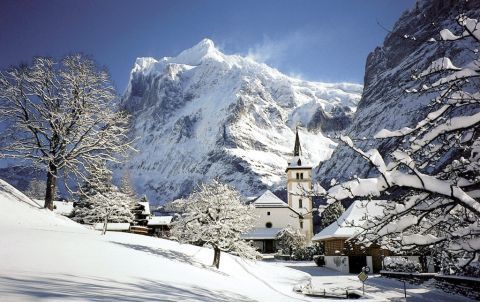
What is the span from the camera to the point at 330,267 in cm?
4294

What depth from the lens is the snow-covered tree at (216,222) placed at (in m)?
21.4

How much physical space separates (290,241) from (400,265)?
1169 inches

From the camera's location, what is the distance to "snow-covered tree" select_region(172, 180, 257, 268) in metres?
21.4

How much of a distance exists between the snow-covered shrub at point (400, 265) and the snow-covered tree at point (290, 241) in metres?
25.0

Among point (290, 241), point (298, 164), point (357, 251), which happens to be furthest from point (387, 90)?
point (357, 251)

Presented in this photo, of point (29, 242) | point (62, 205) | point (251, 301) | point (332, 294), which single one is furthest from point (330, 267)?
point (62, 205)

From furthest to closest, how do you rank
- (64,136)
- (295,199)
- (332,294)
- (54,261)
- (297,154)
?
(297,154), (295,199), (332,294), (64,136), (54,261)

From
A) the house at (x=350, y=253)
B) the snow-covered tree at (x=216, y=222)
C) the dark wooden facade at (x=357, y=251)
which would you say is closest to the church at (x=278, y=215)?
the dark wooden facade at (x=357, y=251)

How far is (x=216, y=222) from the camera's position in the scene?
70.7 feet

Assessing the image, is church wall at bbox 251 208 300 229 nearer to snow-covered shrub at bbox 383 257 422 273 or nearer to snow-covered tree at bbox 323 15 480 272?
snow-covered shrub at bbox 383 257 422 273

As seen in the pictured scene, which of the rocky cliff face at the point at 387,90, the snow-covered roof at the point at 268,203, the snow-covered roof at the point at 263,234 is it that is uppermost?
the rocky cliff face at the point at 387,90

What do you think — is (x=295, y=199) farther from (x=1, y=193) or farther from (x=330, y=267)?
(x=1, y=193)

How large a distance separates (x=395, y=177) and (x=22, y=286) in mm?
6601

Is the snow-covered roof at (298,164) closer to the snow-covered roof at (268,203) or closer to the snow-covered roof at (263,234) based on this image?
the snow-covered roof at (268,203)
